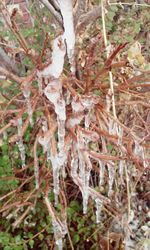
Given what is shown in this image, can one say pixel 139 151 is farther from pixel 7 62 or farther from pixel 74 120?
pixel 7 62

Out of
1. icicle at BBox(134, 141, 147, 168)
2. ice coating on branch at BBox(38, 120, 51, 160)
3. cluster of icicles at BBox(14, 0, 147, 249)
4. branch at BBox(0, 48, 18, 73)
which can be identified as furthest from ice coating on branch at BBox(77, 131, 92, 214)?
branch at BBox(0, 48, 18, 73)

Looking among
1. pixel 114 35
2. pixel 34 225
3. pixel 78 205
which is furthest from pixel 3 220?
pixel 114 35

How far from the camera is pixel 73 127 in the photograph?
160cm

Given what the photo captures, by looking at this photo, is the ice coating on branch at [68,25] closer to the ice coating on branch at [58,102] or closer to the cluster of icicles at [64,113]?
the cluster of icicles at [64,113]

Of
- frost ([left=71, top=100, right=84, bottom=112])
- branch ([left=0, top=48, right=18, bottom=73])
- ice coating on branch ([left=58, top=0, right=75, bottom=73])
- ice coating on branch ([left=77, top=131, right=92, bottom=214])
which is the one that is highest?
ice coating on branch ([left=58, top=0, right=75, bottom=73])

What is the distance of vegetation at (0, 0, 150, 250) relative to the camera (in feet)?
5.20

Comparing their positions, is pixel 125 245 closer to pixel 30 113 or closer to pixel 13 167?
pixel 13 167

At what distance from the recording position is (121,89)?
1.77m

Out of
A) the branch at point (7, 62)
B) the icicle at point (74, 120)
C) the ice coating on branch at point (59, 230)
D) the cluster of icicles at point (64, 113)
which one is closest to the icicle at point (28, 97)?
the cluster of icicles at point (64, 113)

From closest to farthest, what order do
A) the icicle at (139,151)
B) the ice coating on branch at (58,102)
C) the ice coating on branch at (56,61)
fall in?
the ice coating on branch at (56,61), the ice coating on branch at (58,102), the icicle at (139,151)

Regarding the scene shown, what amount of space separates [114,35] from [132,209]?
2.90ft

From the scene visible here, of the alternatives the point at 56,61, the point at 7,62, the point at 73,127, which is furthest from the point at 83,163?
the point at 7,62

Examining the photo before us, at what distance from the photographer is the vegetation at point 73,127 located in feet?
5.20

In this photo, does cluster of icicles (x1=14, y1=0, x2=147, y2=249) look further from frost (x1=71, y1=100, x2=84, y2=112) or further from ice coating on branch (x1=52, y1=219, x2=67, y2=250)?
ice coating on branch (x1=52, y1=219, x2=67, y2=250)
